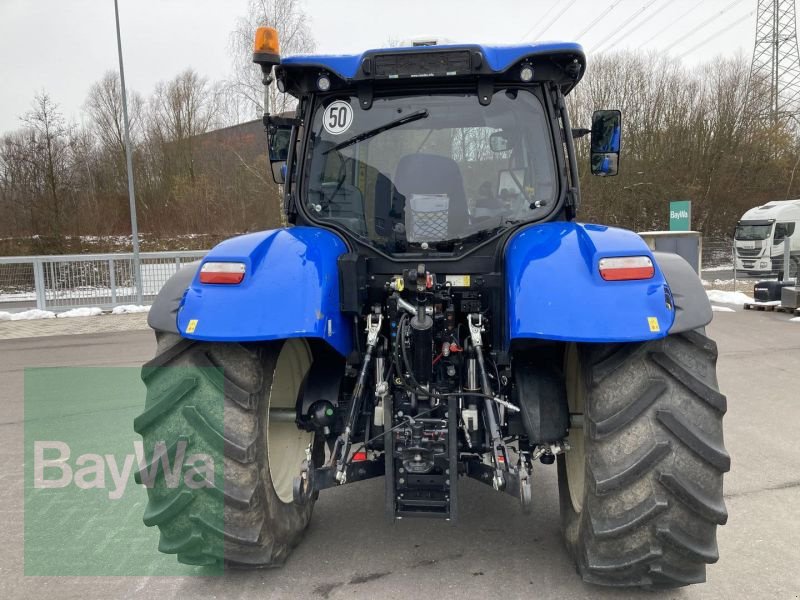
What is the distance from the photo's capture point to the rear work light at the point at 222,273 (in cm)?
272

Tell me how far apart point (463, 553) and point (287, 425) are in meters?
1.13

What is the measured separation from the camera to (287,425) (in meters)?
3.46

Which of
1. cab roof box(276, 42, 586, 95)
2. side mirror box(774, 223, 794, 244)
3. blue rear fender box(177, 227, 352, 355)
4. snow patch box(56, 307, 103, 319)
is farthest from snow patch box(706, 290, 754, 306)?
snow patch box(56, 307, 103, 319)

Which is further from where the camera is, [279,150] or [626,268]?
[279,150]

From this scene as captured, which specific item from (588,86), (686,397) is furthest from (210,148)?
(686,397)

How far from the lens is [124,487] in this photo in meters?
4.35

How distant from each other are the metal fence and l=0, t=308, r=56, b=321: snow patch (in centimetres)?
33

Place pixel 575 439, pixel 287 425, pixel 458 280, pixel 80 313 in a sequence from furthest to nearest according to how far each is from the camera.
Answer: pixel 80 313
pixel 287 425
pixel 575 439
pixel 458 280

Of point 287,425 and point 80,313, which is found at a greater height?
point 287,425

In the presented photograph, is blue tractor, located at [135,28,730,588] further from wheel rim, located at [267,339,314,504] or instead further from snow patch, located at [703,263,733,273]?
snow patch, located at [703,263,733,273]

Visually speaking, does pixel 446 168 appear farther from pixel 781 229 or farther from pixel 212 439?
pixel 781 229

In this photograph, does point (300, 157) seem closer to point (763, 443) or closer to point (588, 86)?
point (763, 443)

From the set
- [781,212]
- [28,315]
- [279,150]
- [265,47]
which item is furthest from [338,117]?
[781,212]

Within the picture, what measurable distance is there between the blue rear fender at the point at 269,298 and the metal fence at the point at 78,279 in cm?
1300
